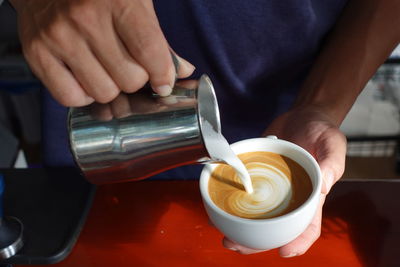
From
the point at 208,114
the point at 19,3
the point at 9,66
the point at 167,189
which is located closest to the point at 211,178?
the point at 208,114

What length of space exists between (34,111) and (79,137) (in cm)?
166

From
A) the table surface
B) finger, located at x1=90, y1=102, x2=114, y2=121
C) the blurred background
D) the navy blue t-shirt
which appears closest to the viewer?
finger, located at x1=90, y1=102, x2=114, y2=121

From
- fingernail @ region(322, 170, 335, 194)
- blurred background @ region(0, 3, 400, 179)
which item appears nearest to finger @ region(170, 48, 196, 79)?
fingernail @ region(322, 170, 335, 194)

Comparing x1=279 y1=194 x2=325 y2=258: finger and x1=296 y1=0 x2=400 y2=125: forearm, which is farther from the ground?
x1=296 y1=0 x2=400 y2=125: forearm

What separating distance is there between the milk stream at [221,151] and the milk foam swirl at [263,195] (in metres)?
0.02

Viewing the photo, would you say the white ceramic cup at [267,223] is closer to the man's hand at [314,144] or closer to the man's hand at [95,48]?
the man's hand at [314,144]

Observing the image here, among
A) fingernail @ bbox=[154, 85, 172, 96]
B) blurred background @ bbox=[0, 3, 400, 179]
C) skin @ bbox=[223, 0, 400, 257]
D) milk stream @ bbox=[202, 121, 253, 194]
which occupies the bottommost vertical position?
blurred background @ bbox=[0, 3, 400, 179]

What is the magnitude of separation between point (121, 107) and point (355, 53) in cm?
68

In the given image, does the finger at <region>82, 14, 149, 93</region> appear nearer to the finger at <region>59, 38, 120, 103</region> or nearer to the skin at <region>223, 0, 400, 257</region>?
the finger at <region>59, 38, 120, 103</region>

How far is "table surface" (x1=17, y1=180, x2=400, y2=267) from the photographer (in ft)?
2.92

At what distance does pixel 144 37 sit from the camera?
1.83 feet

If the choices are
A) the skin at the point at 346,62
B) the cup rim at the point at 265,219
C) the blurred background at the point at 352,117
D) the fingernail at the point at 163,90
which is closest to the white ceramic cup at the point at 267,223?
the cup rim at the point at 265,219

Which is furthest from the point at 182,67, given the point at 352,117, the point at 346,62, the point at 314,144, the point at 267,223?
the point at 352,117

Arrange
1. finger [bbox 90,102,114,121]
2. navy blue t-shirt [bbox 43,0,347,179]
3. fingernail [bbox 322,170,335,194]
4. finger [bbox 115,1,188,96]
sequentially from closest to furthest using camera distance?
1. finger [bbox 115,1,188,96]
2. finger [bbox 90,102,114,121]
3. fingernail [bbox 322,170,335,194]
4. navy blue t-shirt [bbox 43,0,347,179]
